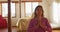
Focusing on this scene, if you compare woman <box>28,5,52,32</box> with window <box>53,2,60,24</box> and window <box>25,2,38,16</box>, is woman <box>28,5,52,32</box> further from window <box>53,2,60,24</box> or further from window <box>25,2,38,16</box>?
window <box>25,2,38,16</box>

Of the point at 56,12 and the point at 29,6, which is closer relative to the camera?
the point at 56,12

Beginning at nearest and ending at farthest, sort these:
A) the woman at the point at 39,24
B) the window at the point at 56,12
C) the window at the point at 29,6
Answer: the woman at the point at 39,24 → the window at the point at 56,12 → the window at the point at 29,6

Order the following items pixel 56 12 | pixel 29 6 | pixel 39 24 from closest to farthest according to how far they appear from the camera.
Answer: pixel 39 24 < pixel 56 12 < pixel 29 6

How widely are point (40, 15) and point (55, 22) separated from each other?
429 cm

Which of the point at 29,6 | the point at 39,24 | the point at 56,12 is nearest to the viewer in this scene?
the point at 39,24

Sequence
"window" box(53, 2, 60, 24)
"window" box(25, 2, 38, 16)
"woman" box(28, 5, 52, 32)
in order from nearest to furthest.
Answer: "woman" box(28, 5, 52, 32) < "window" box(53, 2, 60, 24) < "window" box(25, 2, 38, 16)

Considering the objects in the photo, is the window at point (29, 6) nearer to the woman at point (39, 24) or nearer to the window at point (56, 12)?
the window at point (56, 12)

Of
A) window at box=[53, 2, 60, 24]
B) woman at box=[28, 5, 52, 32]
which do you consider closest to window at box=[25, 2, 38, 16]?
window at box=[53, 2, 60, 24]

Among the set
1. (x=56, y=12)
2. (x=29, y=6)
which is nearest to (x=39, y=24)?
(x=56, y=12)

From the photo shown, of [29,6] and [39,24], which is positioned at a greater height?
[29,6]

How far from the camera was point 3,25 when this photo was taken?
278 inches

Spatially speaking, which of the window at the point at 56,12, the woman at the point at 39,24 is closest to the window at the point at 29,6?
the window at the point at 56,12

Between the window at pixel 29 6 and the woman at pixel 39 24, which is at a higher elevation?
the window at pixel 29 6

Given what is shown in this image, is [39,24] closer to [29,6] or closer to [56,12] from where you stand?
[56,12]
